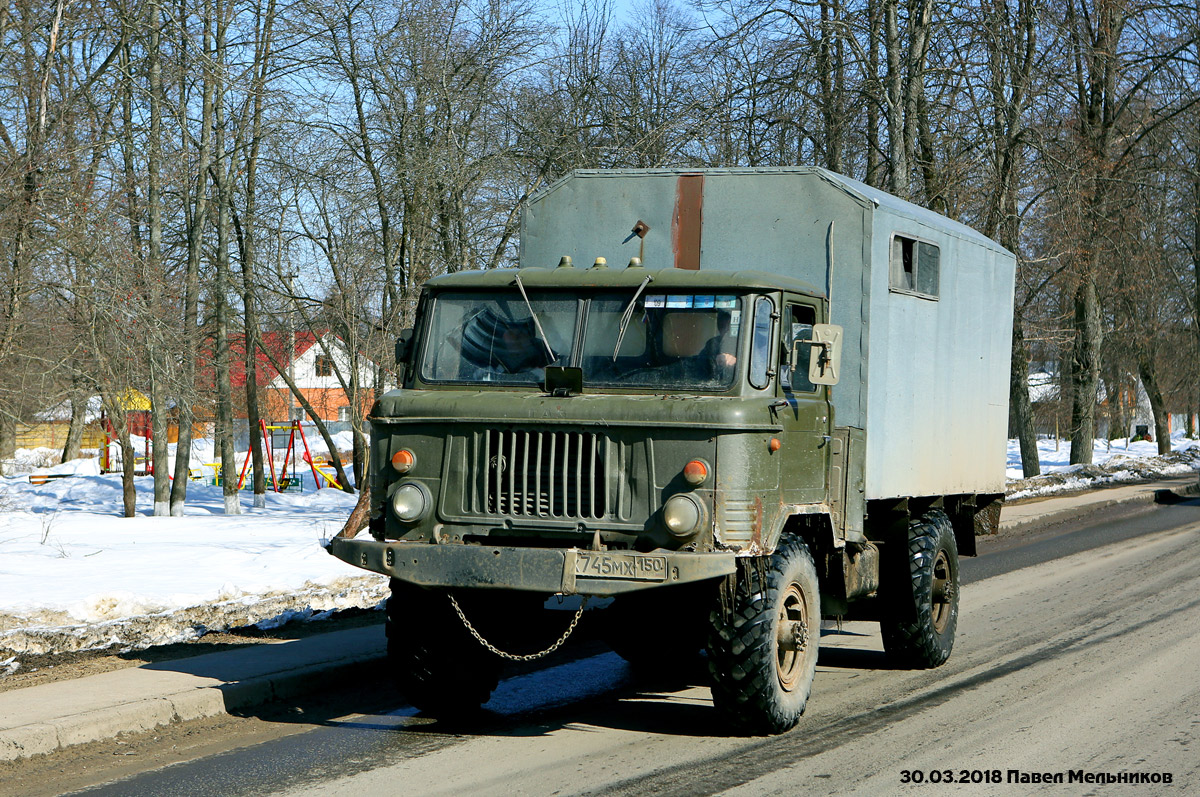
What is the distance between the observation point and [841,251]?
27.0 feet

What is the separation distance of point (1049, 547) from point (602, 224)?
1180cm

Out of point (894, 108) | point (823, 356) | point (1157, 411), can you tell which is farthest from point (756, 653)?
point (1157, 411)

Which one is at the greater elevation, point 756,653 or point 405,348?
point 405,348

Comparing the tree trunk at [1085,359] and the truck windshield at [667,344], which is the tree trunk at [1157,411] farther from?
the truck windshield at [667,344]

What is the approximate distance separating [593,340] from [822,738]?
2613mm

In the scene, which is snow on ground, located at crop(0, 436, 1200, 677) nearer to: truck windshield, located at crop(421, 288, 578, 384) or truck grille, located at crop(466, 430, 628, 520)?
truck windshield, located at crop(421, 288, 578, 384)

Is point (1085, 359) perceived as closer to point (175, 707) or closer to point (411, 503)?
point (411, 503)

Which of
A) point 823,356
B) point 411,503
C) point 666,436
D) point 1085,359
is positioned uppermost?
point 1085,359

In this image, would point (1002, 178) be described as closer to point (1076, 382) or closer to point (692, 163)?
point (692, 163)

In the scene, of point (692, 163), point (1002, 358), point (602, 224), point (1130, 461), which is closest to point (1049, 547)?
point (1002, 358)

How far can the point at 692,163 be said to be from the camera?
2388 cm

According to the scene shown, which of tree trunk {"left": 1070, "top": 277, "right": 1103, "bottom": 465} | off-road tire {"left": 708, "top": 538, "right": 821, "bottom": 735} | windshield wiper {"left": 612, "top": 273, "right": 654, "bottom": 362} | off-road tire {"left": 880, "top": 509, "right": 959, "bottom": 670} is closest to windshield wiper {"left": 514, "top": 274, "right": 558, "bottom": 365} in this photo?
windshield wiper {"left": 612, "top": 273, "right": 654, "bottom": 362}

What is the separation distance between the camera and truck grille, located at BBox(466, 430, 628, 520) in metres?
6.71

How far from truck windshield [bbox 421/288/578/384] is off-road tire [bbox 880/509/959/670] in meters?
3.42
